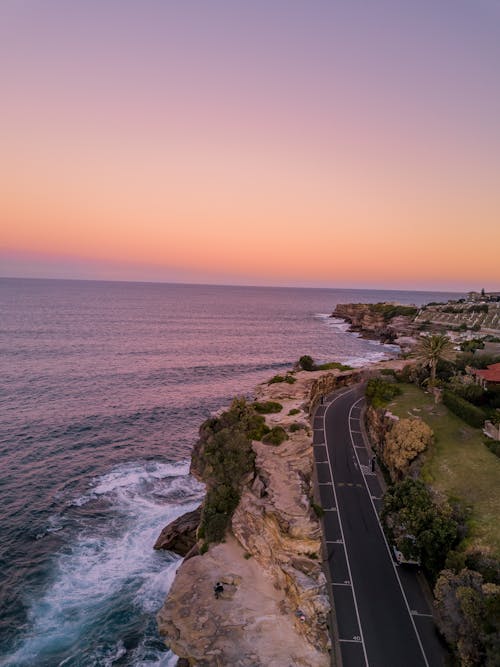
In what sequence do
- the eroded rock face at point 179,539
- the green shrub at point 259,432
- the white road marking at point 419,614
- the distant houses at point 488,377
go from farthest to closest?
the distant houses at point 488,377 < the green shrub at point 259,432 < the eroded rock face at point 179,539 < the white road marking at point 419,614

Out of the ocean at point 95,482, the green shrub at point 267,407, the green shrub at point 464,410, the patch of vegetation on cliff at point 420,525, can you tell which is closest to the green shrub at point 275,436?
the green shrub at point 267,407

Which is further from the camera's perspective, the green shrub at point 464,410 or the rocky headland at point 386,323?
the rocky headland at point 386,323

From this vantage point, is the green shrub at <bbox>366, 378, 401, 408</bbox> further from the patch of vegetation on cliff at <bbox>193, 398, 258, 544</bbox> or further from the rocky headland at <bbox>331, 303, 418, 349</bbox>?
the rocky headland at <bbox>331, 303, 418, 349</bbox>

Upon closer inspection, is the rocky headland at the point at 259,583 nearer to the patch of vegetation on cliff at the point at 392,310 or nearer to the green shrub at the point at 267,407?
the green shrub at the point at 267,407

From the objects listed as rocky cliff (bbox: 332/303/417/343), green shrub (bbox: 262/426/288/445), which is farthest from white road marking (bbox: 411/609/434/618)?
rocky cliff (bbox: 332/303/417/343)

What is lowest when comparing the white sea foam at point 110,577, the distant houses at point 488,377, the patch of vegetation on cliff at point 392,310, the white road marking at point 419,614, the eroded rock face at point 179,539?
the white sea foam at point 110,577

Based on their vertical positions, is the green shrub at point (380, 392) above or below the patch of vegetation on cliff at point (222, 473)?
above
